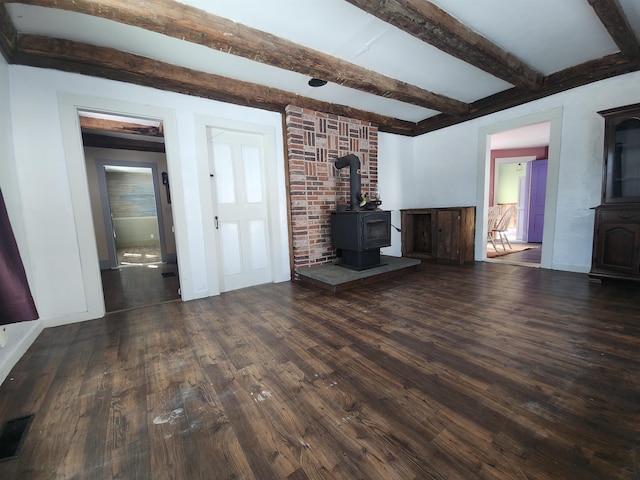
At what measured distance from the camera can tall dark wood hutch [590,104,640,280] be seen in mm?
2912

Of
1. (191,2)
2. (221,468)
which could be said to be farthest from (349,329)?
(191,2)

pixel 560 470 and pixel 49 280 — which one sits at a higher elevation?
pixel 49 280

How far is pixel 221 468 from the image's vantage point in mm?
1058

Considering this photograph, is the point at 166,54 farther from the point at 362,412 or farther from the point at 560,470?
the point at 560,470

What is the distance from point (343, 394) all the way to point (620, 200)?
3909 mm

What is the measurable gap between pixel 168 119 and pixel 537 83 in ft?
15.7

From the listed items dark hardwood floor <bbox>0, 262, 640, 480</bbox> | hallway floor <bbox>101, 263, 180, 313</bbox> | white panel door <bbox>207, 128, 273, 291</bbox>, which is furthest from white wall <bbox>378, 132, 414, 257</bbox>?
hallway floor <bbox>101, 263, 180, 313</bbox>

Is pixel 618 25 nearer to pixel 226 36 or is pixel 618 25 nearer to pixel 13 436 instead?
pixel 226 36

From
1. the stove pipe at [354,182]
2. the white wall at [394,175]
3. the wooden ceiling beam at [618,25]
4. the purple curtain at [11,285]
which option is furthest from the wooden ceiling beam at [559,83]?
the purple curtain at [11,285]

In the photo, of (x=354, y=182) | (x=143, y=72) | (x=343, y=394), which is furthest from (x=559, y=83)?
(x=143, y=72)

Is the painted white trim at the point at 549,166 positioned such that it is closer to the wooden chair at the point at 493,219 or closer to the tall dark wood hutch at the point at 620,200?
the tall dark wood hutch at the point at 620,200

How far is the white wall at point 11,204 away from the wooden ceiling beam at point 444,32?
9.87 feet

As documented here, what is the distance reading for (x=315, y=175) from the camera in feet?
13.3

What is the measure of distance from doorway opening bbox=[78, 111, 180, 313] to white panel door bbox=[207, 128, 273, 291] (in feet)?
2.73
